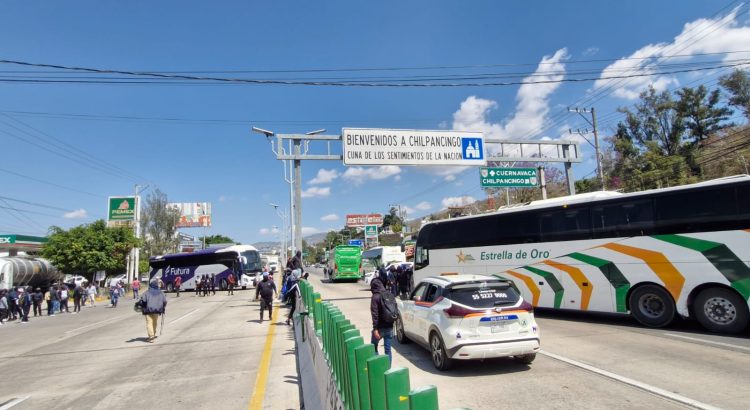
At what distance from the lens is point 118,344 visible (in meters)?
11.7

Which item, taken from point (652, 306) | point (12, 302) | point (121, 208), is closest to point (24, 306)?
point (12, 302)

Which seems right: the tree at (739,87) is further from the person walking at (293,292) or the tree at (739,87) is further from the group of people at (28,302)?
the group of people at (28,302)

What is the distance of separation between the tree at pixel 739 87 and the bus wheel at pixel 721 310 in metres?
36.2

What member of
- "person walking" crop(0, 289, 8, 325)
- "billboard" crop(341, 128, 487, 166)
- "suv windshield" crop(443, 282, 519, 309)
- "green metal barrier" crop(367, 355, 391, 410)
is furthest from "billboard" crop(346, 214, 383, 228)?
"green metal barrier" crop(367, 355, 391, 410)

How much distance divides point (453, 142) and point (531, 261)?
6.42m

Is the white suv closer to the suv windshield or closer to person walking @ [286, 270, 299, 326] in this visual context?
the suv windshield

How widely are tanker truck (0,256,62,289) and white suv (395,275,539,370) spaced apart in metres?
34.6

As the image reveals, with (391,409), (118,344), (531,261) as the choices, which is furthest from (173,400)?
(531,261)

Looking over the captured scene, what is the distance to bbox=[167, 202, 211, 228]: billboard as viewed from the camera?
315 feet

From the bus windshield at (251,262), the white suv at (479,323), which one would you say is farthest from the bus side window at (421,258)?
the bus windshield at (251,262)

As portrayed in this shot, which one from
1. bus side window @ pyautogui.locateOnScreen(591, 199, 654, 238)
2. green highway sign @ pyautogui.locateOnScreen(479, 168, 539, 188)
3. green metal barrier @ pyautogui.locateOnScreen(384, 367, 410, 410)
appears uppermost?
green highway sign @ pyautogui.locateOnScreen(479, 168, 539, 188)

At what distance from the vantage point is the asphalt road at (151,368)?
6.38 m

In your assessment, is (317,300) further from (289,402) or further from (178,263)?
(178,263)

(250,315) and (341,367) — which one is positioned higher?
(341,367)
